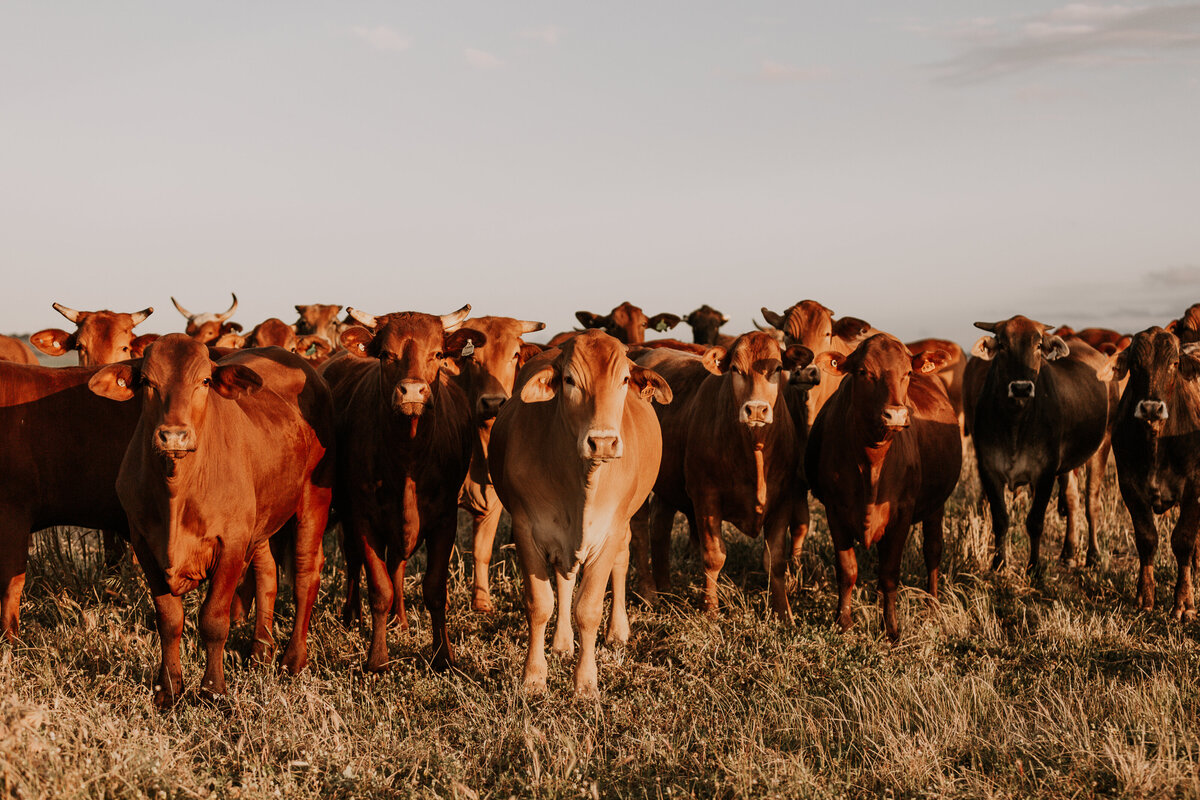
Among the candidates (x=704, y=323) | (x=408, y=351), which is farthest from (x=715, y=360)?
(x=704, y=323)

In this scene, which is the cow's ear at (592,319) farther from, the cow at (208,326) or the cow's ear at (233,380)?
the cow's ear at (233,380)

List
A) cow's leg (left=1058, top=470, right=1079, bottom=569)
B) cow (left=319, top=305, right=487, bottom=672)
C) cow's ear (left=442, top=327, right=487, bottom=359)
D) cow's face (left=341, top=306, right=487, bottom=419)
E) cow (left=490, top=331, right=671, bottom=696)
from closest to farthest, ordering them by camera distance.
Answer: cow (left=490, top=331, right=671, bottom=696) → cow's face (left=341, top=306, right=487, bottom=419) → cow (left=319, top=305, right=487, bottom=672) → cow's ear (left=442, top=327, right=487, bottom=359) → cow's leg (left=1058, top=470, right=1079, bottom=569)

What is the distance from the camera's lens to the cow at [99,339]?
10148mm

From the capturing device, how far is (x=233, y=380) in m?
6.12

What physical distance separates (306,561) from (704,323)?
9823 mm

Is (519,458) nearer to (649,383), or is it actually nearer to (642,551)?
(649,383)

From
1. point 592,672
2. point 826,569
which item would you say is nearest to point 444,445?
point 592,672

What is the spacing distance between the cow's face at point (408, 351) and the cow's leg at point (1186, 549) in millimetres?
5662

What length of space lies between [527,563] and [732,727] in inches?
65.4

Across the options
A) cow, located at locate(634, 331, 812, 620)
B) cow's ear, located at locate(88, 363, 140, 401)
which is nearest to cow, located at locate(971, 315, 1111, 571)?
cow, located at locate(634, 331, 812, 620)

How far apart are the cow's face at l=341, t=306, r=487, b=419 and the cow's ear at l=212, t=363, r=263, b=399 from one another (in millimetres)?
883

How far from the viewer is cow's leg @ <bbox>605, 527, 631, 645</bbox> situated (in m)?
→ 7.71

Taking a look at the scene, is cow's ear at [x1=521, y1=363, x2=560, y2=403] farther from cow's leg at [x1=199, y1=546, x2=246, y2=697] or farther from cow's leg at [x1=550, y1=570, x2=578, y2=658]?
cow's leg at [x1=199, y1=546, x2=246, y2=697]

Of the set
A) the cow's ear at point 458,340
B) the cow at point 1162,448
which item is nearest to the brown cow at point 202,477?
the cow's ear at point 458,340
